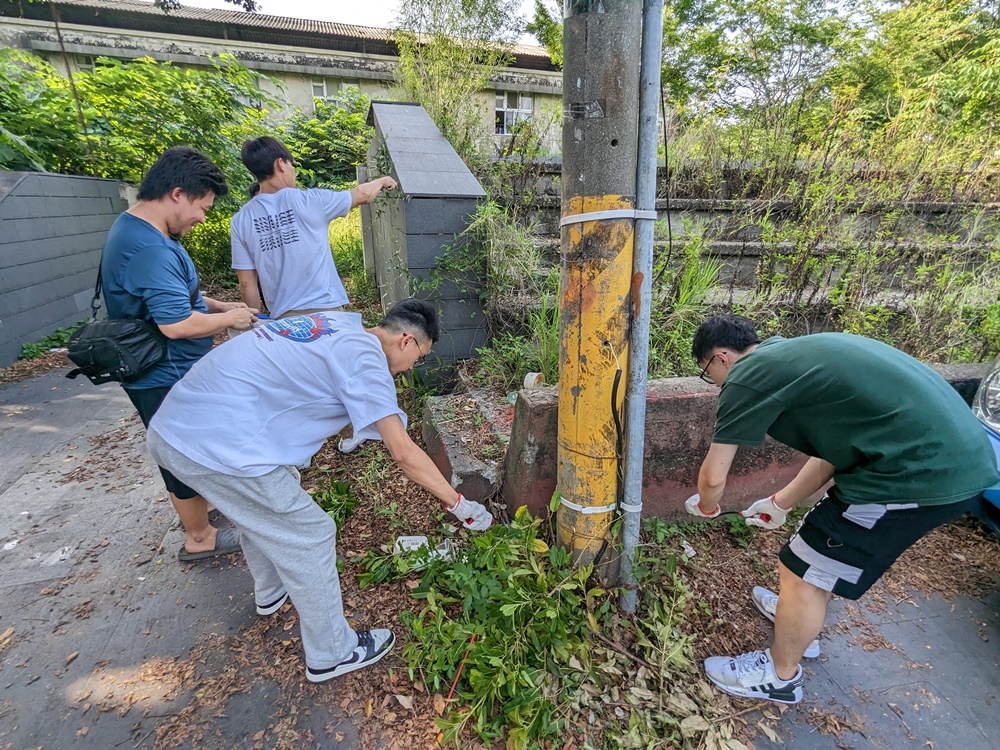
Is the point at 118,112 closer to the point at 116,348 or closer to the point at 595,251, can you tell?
the point at 116,348

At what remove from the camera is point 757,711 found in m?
1.84

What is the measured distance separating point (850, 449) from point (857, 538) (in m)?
0.30

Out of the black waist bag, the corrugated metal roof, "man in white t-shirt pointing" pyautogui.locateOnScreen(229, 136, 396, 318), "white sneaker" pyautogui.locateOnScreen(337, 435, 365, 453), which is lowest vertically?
"white sneaker" pyautogui.locateOnScreen(337, 435, 365, 453)

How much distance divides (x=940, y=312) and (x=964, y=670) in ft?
9.25

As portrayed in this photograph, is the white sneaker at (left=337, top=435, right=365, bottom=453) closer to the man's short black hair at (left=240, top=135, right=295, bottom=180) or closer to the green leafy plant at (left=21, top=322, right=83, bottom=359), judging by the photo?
the man's short black hair at (left=240, top=135, right=295, bottom=180)

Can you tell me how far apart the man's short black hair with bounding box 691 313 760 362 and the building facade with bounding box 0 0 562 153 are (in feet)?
55.1

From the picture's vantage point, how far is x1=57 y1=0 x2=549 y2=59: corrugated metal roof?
711 inches

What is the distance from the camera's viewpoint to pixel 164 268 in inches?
83.8

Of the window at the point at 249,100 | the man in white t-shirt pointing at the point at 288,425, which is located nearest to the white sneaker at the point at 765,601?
the man in white t-shirt pointing at the point at 288,425

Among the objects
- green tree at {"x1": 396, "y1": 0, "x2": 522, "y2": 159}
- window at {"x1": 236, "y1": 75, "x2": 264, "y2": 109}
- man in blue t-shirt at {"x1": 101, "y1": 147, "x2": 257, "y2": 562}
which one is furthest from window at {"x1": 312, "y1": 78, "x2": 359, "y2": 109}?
man in blue t-shirt at {"x1": 101, "y1": 147, "x2": 257, "y2": 562}

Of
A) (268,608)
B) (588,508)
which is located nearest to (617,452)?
(588,508)

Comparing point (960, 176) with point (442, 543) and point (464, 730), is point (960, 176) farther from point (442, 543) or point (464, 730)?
point (464, 730)

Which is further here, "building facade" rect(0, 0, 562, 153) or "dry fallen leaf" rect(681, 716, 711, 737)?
"building facade" rect(0, 0, 562, 153)

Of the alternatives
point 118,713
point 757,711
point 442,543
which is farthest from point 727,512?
point 118,713
